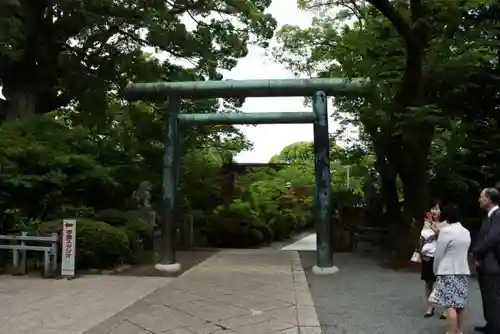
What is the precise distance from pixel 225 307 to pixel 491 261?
12.0ft

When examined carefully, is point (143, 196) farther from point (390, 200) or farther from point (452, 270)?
point (452, 270)

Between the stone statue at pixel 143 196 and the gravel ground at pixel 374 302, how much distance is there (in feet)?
22.3

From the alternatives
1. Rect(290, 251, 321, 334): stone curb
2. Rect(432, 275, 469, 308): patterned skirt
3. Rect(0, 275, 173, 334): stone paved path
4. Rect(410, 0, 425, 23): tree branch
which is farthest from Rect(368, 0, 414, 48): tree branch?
Rect(0, 275, 173, 334): stone paved path

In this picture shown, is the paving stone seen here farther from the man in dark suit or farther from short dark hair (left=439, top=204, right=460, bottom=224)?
the man in dark suit

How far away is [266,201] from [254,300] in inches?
679

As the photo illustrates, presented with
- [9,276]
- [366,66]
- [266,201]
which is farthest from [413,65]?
[266,201]

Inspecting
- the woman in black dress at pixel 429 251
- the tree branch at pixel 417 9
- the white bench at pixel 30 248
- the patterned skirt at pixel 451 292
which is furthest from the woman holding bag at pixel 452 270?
the white bench at pixel 30 248

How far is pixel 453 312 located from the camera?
6004 mm

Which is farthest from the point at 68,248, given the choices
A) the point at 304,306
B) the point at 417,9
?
the point at 417,9

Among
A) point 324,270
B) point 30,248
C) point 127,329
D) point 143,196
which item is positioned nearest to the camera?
point 127,329

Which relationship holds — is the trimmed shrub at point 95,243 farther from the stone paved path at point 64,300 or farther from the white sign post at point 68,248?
the stone paved path at point 64,300

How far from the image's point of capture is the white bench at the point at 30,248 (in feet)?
35.1

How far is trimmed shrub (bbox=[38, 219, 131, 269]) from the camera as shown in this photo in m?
11.3

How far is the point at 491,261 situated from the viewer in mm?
5906
